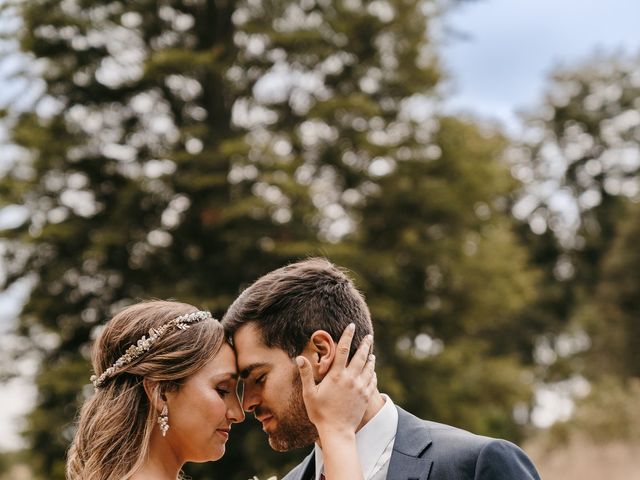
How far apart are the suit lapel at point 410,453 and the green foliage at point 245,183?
9565 mm

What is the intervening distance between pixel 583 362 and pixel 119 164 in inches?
931

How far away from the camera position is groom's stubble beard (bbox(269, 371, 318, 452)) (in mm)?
3316

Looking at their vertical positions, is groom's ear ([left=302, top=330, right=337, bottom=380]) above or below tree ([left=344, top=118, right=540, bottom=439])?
above

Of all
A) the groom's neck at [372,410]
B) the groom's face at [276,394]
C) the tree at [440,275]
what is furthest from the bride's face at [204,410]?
the tree at [440,275]

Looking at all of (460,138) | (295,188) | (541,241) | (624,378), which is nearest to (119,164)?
(295,188)

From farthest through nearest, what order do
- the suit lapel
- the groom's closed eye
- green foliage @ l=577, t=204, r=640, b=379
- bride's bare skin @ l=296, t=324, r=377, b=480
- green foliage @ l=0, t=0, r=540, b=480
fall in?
green foliage @ l=577, t=204, r=640, b=379 < green foliage @ l=0, t=0, r=540, b=480 < the groom's closed eye < bride's bare skin @ l=296, t=324, r=377, b=480 < the suit lapel

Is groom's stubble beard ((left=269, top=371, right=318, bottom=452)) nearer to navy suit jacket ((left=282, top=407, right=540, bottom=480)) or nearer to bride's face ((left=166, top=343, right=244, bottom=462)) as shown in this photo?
bride's face ((left=166, top=343, right=244, bottom=462))

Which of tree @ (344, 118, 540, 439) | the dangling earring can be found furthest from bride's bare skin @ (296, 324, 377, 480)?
tree @ (344, 118, 540, 439)

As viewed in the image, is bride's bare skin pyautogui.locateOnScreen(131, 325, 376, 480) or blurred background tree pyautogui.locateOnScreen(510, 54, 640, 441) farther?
blurred background tree pyautogui.locateOnScreen(510, 54, 640, 441)

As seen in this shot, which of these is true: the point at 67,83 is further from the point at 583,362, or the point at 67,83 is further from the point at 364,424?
the point at 583,362

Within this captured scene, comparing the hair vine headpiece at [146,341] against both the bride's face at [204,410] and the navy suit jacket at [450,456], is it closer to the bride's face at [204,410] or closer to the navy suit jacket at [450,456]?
the bride's face at [204,410]

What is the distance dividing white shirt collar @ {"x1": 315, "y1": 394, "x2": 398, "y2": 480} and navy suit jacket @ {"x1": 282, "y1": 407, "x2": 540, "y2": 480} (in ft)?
0.18

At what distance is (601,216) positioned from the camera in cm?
3516

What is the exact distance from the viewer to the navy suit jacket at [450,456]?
2.87 metres
